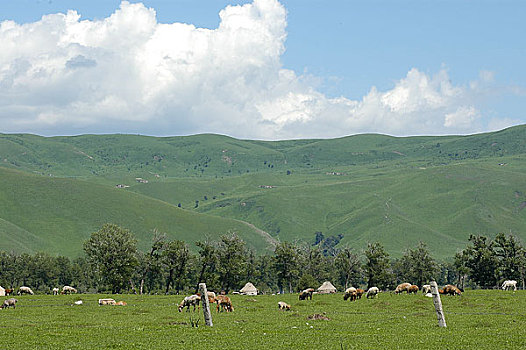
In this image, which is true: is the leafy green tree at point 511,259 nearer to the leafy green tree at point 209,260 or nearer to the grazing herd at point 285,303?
the grazing herd at point 285,303

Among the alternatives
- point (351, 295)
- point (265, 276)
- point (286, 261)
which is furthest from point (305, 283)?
point (351, 295)

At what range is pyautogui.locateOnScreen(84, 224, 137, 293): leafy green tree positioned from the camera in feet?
349

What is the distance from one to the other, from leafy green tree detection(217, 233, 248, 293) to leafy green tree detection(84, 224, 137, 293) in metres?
19.6

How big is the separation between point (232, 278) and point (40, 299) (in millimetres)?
52712

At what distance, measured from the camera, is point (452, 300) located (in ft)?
207

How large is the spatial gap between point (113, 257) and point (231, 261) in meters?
25.0

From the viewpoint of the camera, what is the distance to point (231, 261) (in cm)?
11844

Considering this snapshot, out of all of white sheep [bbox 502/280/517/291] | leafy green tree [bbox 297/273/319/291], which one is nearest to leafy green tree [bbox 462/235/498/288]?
white sheep [bbox 502/280/517/291]

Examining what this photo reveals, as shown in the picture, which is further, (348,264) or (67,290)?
(348,264)

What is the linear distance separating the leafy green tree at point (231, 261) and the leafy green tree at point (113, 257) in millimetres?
19641

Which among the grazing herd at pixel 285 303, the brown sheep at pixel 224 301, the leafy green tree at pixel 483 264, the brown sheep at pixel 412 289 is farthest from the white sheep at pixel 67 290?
the leafy green tree at pixel 483 264

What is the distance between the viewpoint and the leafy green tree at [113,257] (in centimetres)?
10650

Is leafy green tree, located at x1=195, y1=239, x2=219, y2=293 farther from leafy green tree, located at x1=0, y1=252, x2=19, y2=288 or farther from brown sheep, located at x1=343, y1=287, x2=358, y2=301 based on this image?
leafy green tree, located at x1=0, y1=252, x2=19, y2=288

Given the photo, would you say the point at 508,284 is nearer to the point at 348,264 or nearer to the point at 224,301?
the point at 348,264
